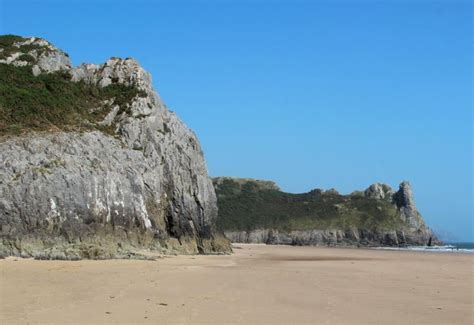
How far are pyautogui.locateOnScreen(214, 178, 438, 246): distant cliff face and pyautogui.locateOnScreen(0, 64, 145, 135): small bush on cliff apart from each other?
235 feet

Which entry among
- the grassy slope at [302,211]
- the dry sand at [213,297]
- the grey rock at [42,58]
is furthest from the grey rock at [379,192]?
the dry sand at [213,297]

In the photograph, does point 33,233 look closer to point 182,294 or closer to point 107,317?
point 182,294

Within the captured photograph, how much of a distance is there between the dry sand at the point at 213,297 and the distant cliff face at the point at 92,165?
6.59 meters

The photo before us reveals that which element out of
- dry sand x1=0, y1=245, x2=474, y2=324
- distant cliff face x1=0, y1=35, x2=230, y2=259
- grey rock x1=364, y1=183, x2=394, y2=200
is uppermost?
grey rock x1=364, y1=183, x2=394, y2=200

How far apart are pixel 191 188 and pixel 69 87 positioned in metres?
14.4

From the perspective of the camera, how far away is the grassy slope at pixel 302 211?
4616 inches

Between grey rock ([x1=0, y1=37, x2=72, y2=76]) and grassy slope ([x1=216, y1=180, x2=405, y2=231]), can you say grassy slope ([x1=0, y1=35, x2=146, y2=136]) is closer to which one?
grey rock ([x1=0, y1=37, x2=72, y2=76])

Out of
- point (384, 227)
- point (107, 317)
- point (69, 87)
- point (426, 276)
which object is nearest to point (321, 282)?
point (426, 276)

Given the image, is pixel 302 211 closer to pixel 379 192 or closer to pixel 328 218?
pixel 328 218

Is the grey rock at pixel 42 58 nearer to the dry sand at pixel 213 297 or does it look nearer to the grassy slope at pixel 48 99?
the grassy slope at pixel 48 99

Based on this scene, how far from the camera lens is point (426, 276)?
26.8 m

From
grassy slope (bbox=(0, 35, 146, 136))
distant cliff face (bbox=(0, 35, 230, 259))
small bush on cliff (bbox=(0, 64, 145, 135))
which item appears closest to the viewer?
distant cliff face (bbox=(0, 35, 230, 259))

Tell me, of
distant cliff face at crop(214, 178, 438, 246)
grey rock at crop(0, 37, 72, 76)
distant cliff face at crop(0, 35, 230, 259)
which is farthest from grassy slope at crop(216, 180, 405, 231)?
distant cliff face at crop(0, 35, 230, 259)

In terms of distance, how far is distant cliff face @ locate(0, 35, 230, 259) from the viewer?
30703 millimetres
